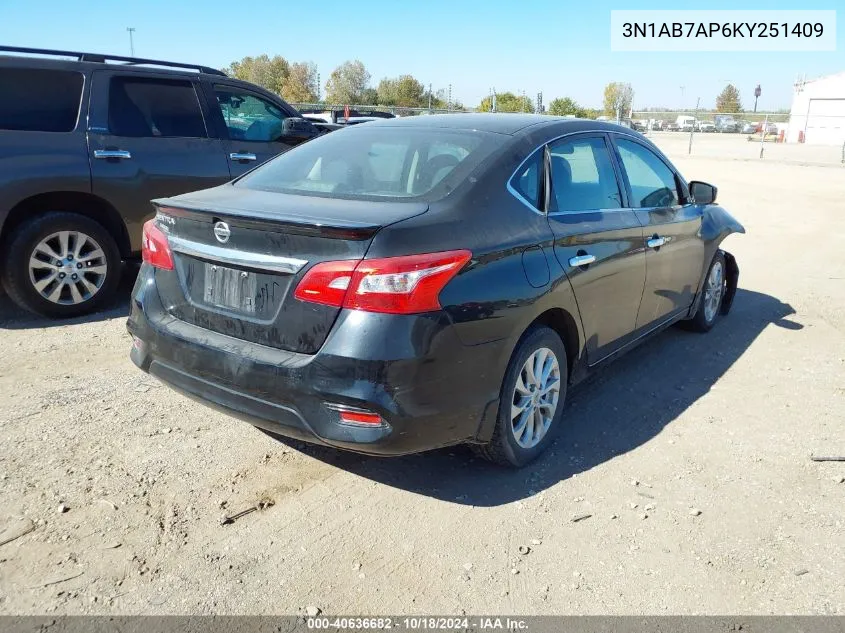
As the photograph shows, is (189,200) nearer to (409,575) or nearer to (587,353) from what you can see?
(409,575)

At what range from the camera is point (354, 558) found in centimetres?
279

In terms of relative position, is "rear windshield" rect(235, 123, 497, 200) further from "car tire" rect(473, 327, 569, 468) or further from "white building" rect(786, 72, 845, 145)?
"white building" rect(786, 72, 845, 145)

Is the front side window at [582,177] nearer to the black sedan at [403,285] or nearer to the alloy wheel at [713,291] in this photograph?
the black sedan at [403,285]

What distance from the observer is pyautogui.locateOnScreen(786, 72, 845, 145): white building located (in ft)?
154

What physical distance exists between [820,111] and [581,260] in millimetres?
55530

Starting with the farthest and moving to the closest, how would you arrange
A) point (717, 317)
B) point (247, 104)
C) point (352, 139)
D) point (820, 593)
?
point (247, 104), point (717, 317), point (352, 139), point (820, 593)

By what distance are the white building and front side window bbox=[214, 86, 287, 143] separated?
46475 millimetres

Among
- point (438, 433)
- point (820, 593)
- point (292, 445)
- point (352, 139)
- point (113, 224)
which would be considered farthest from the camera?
point (113, 224)

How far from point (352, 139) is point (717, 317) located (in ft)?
12.9

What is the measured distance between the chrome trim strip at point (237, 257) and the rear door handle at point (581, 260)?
1.45 m

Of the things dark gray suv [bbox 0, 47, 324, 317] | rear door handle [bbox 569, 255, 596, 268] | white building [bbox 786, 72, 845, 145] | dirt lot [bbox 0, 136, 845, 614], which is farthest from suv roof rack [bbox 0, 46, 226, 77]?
white building [bbox 786, 72, 845, 145]

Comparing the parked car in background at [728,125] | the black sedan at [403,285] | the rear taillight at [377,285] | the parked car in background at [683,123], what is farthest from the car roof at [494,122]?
the parked car in background at [728,125]

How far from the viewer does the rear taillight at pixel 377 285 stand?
2688 mm

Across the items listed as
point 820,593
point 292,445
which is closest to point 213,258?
point 292,445
